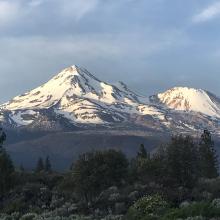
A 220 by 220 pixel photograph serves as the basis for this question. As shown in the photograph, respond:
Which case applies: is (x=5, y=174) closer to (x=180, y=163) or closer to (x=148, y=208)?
(x=180, y=163)

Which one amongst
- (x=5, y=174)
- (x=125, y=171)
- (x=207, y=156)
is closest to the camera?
(x=125, y=171)

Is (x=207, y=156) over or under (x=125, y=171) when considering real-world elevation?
over

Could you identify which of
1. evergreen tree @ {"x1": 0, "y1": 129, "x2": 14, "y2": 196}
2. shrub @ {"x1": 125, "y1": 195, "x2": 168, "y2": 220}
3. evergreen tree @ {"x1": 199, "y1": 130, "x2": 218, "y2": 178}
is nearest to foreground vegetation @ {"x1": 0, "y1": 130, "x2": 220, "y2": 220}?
evergreen tree @ {"x1": 0, "y1": 129, "x2": 14, "y2": 196}

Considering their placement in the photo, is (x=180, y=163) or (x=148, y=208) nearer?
(x=148, y=208)

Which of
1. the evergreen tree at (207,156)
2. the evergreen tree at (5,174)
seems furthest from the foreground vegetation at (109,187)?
the evergreen tree at (207,156)

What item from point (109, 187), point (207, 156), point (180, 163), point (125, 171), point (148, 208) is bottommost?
point (148, 208)

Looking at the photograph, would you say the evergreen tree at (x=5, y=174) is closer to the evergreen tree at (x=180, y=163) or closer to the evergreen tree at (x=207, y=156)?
the evergreen tree at (x=180, y=163)

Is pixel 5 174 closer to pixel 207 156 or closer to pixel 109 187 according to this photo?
pixel 109 187

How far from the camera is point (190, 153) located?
43.5 m

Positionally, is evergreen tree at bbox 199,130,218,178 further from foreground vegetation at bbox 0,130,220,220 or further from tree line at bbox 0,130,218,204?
tree line at bbox 0,130,218,204

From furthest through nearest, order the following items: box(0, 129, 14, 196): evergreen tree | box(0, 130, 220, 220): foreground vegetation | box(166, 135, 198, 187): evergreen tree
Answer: box(0, 129, 14, 196): evergreen tree, box(166, 135, 198, 187): evergreen tree, box(0, 130, 220, 220): foreground vegetation

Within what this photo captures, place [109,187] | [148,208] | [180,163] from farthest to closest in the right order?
[109,187] < [180,163] < [148,208]

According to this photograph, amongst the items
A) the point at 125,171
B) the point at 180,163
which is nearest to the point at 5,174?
the point at 125,171

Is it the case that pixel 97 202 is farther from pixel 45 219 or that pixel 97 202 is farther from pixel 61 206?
pixel 45 219
